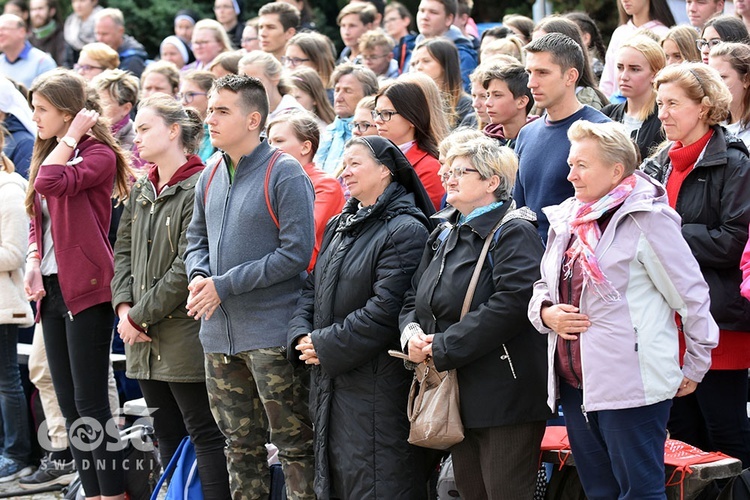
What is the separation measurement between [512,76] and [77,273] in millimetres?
2664

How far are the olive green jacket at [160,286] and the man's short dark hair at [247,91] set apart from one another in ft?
2.05

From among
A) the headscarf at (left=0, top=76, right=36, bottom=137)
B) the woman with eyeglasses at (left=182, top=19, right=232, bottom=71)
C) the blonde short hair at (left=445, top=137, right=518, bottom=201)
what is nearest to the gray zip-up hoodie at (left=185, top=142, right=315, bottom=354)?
the blonde short hair at (left=445, top=137, right=518, bottom=201)

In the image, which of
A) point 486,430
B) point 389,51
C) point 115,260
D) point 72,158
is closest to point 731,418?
point 486,430

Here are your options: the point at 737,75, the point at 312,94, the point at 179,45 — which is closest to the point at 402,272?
the point at 737,75

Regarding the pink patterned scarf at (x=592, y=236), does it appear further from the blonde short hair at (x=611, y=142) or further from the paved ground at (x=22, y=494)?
the paved ground at (x=22, y=494)

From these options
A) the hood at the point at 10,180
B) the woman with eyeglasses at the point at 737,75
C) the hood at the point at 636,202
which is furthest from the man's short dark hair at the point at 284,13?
the hood at the point at 636,202

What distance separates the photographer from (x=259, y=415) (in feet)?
17.5

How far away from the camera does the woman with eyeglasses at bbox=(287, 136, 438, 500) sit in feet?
15.8

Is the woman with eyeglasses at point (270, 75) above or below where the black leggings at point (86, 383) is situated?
above

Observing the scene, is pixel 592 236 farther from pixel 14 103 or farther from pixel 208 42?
pixel 208 42

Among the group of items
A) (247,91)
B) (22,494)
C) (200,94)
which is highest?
(247,91)

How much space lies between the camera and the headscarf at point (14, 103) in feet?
25.9

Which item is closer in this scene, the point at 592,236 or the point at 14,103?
the point at 592,236

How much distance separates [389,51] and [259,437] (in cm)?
456
